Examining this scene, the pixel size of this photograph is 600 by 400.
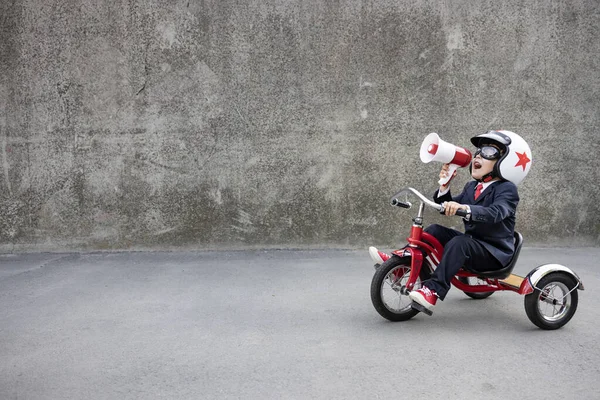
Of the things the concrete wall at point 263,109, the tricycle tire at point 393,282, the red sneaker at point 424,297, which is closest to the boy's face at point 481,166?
the tricycle tire at point 393,282

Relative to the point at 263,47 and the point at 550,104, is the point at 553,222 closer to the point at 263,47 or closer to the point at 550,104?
the point at 550,104

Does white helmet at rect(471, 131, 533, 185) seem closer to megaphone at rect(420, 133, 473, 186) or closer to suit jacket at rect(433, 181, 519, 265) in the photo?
suit jacket at rect(433, 181, 519, 265)

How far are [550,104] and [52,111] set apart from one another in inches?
202

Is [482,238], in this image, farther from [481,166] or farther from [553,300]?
[553,300]

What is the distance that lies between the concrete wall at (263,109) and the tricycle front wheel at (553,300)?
2.31 meters

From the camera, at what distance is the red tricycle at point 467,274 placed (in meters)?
3.36

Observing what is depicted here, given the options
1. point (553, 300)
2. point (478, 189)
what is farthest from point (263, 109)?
point (553, 300)

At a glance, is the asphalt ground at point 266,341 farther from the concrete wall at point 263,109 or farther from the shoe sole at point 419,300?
the concrete wall at point 263,109

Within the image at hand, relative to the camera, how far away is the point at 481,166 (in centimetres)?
356

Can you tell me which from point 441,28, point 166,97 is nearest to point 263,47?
point 166,97

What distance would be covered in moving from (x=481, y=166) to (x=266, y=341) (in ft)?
5.80

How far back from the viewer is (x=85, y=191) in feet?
18.5

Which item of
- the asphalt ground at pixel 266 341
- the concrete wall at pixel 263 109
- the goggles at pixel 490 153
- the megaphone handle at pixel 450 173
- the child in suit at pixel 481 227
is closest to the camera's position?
the asphalt ground at pixel 266 341

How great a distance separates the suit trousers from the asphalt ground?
30 centimetres
